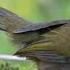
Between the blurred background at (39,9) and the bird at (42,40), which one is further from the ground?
the blurred background at (39,9)

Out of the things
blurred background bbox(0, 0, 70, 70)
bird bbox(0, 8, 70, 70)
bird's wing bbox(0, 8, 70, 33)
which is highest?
blurred background bbox(0, 0, 70, 70)

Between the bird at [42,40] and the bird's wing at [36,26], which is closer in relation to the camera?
the bird at [42,40]

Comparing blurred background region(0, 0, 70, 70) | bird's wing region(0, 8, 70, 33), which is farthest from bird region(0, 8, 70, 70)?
blurred background region(0, 0, 70, 70)

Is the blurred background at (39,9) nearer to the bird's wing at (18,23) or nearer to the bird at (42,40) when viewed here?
the bird's wing at (18,23)

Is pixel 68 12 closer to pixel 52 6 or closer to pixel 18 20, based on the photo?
pixel 52 6

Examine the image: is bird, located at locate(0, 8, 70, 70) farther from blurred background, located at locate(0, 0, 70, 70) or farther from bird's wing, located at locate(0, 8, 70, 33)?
blurred background, located at locate(0, 0, 70, 70)

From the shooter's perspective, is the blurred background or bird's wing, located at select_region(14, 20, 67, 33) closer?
bird's wing, located at select_region(14, 20, 67, 33)

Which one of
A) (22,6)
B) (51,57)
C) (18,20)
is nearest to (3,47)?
(18,20)

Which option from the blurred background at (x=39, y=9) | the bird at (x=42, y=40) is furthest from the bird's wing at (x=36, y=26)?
the blurred background at (x=39, y=9)

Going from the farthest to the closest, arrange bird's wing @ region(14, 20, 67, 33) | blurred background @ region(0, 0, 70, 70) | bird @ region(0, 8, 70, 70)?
blurred background @ region(0, 0, 70, 70) → bird's wing @ region(14, 20, 67, 33) → bird @ region(0, 8, 70, 70)
